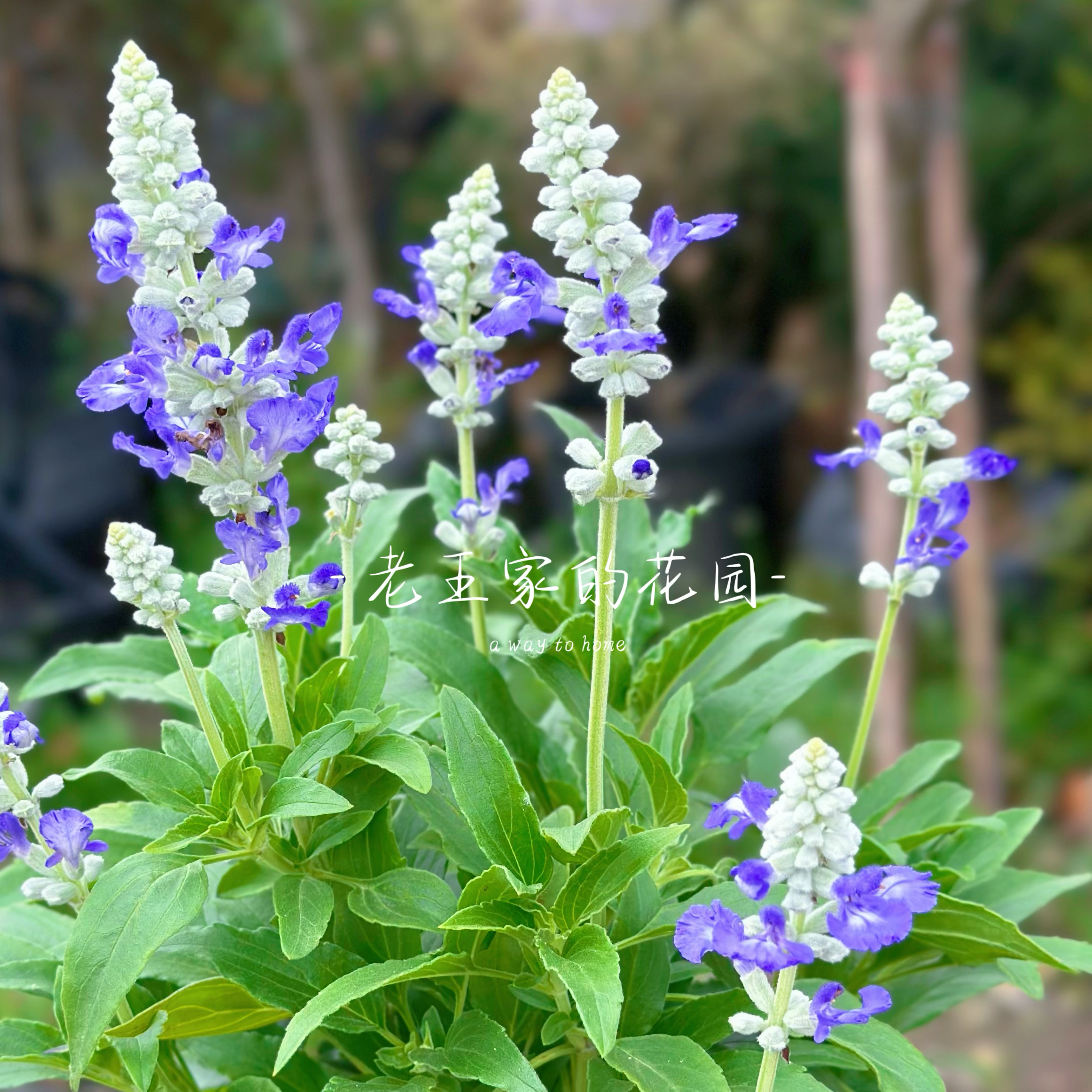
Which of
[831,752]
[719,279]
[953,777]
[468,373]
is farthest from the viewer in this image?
[719,279]

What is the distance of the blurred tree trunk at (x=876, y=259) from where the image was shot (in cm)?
232

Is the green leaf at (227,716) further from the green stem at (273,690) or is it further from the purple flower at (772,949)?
the purple flower at (772,949)

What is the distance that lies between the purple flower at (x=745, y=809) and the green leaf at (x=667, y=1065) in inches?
5.2

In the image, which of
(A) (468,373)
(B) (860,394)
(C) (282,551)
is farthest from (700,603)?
(C) (282,551)

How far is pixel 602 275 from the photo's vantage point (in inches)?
28.2

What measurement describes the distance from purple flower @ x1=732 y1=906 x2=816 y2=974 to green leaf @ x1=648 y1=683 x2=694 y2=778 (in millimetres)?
236

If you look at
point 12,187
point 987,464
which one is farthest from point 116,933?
point 12,187

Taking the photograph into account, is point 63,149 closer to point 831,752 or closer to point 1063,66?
point 1063,66

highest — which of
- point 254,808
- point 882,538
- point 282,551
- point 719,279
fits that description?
point 719,279

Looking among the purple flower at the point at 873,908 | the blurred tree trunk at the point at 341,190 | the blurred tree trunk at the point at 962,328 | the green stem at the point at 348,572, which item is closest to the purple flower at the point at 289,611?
the green stem at the point at 348,572

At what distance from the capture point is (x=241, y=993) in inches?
32.1

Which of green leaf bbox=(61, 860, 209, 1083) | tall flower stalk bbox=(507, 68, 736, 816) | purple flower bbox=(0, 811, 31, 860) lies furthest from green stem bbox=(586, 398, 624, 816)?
purple flower bbox=(0, 811, 31, 860)

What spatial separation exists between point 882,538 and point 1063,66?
5.36 feet

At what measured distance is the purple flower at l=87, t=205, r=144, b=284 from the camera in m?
0.71
